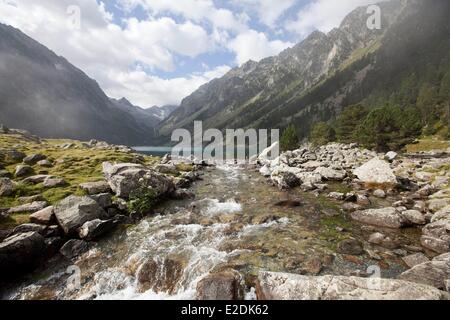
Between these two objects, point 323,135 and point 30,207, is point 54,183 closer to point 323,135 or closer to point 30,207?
point 30,207

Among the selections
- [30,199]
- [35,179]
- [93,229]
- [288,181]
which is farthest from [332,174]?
[35,179]

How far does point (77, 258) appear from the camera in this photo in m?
16.6

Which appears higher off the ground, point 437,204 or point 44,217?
point 437,204

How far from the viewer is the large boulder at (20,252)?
1430 centimetres

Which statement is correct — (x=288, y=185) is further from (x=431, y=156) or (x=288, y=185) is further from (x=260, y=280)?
(x=431, y=156)

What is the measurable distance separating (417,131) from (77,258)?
6344cm

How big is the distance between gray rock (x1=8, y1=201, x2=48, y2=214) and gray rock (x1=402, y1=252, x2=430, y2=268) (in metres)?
28.3

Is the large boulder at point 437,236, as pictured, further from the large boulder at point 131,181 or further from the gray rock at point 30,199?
the gray rock at point 30,199

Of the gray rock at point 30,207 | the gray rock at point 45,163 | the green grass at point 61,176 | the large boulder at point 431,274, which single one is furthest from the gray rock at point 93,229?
the gray rock at point 45,163

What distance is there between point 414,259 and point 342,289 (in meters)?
8.41

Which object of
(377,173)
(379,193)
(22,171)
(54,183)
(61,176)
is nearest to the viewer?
(54,183)

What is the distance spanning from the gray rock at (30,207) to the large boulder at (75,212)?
2.33 metres

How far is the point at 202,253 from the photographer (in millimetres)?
16406
